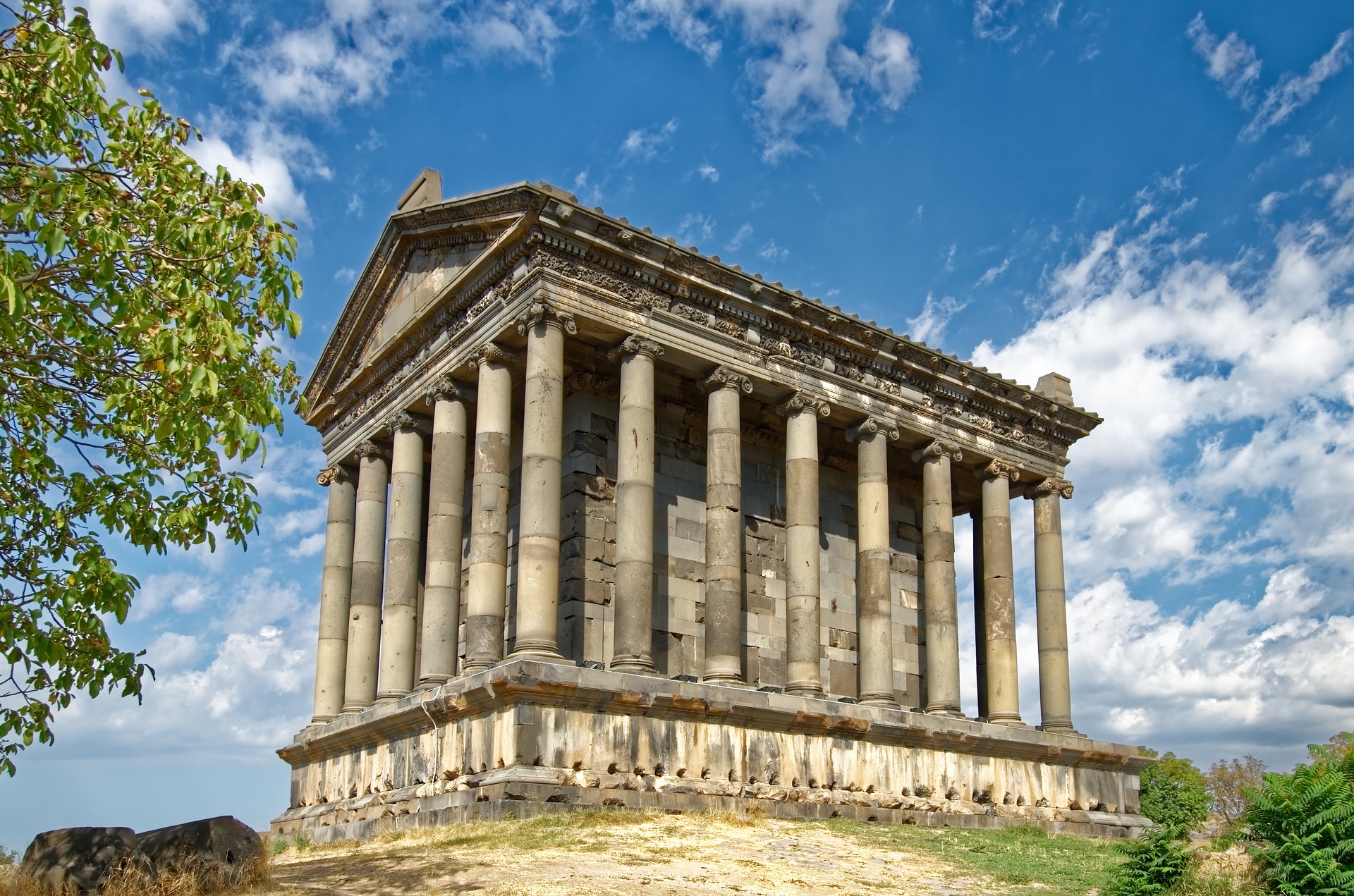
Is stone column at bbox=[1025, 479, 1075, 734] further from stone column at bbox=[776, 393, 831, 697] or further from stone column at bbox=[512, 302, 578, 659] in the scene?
stone column at bbox=[512, 302, 578, 659]

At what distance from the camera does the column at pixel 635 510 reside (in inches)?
850

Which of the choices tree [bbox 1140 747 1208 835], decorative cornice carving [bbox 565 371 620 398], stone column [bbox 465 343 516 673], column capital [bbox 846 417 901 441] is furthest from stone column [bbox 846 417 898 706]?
tree [bbox 1140 747 1208 835]

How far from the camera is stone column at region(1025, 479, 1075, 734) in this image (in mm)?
29406

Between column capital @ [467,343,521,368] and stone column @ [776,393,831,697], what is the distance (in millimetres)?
5591

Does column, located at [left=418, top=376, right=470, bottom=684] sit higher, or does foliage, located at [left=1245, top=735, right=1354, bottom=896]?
column, located at [left=418, top=376, right=470, bottom=684]

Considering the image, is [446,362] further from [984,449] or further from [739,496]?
[984,449]

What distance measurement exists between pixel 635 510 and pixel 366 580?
7.47m

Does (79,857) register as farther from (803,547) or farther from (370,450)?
(370,450)

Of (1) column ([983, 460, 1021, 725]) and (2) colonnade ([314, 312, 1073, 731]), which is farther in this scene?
(1) column ([983, 460, 1021, 725])

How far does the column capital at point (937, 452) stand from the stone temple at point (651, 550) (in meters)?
0.06

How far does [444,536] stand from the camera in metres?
23.4

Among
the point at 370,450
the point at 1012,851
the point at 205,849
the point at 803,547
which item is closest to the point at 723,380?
the point at 803,547

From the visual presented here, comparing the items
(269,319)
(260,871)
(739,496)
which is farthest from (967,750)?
(269,319)

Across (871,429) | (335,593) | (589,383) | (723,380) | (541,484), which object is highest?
(589,383)
